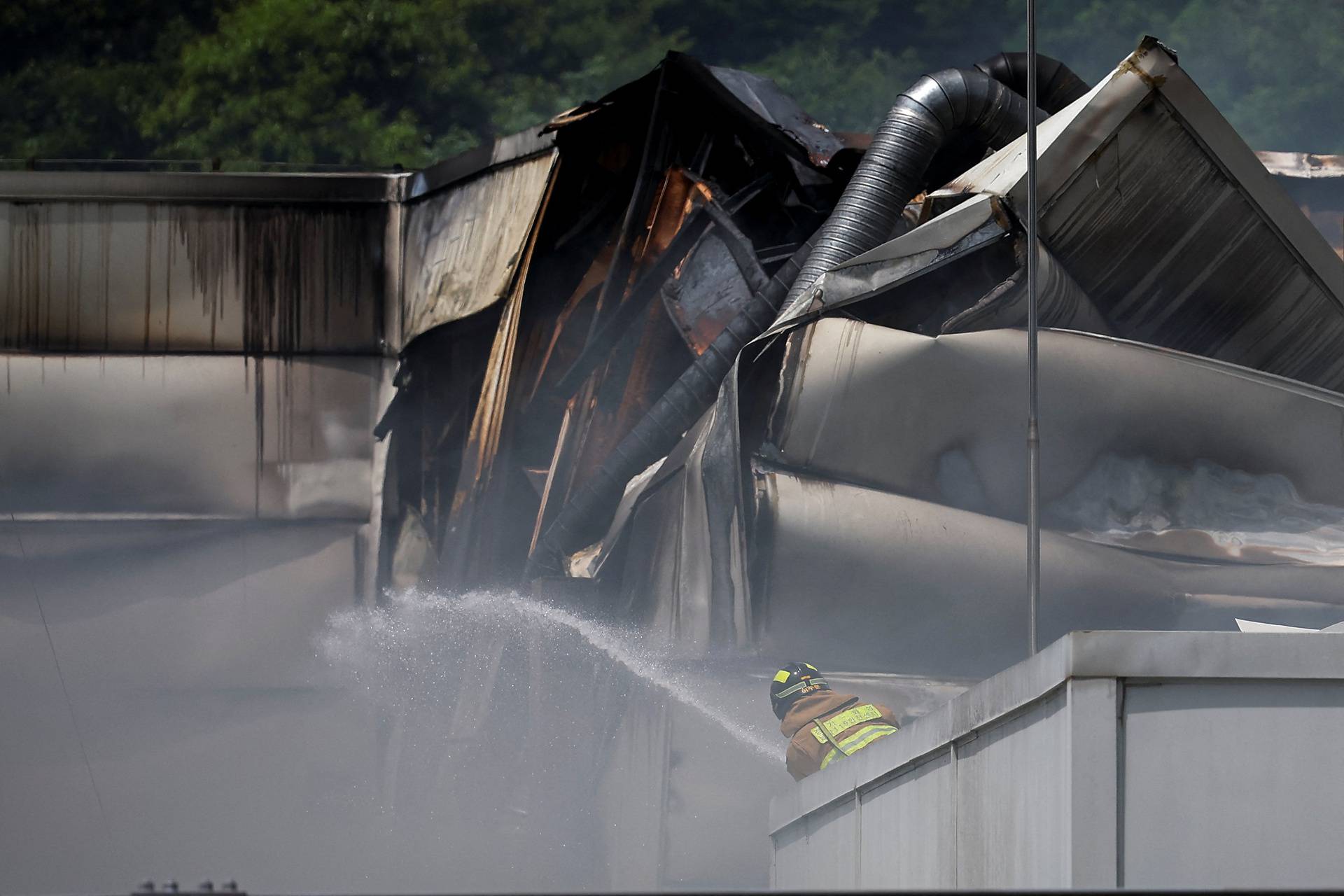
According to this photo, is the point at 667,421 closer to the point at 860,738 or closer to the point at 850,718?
the point at 850,718

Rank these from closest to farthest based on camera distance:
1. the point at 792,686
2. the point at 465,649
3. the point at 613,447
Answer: the point at 792,686 → the point at 465,649 → the point at 613,447

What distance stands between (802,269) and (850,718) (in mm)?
4179

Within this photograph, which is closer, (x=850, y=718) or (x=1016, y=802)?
(x=1016, y=802)

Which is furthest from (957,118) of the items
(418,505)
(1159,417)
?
(418,505)

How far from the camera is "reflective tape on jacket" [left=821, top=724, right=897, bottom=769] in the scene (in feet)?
20.8

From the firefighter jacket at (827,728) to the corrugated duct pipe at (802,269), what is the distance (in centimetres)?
340

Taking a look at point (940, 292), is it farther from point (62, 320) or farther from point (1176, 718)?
point (62, 320)

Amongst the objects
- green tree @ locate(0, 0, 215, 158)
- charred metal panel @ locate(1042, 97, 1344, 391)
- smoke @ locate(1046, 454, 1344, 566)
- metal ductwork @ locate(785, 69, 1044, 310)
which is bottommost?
Result: smoke @ locate(1046, 454, 1344, 566)

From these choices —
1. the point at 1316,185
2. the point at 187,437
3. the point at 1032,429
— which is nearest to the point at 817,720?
the point at 1032,429

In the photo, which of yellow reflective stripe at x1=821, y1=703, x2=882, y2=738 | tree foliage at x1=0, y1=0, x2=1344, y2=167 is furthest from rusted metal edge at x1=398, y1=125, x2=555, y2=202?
tree foliage at x1=0, y1=0, x2=1344, y2=167

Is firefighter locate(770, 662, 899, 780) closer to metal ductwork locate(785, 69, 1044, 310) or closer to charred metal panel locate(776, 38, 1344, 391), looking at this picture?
charred metal panel locate(776, 38, 1344, 391)

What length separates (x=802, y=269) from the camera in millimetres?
9867

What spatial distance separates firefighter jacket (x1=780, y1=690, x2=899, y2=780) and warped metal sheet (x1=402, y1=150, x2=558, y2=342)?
594 cm

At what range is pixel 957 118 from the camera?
10.4 meters
